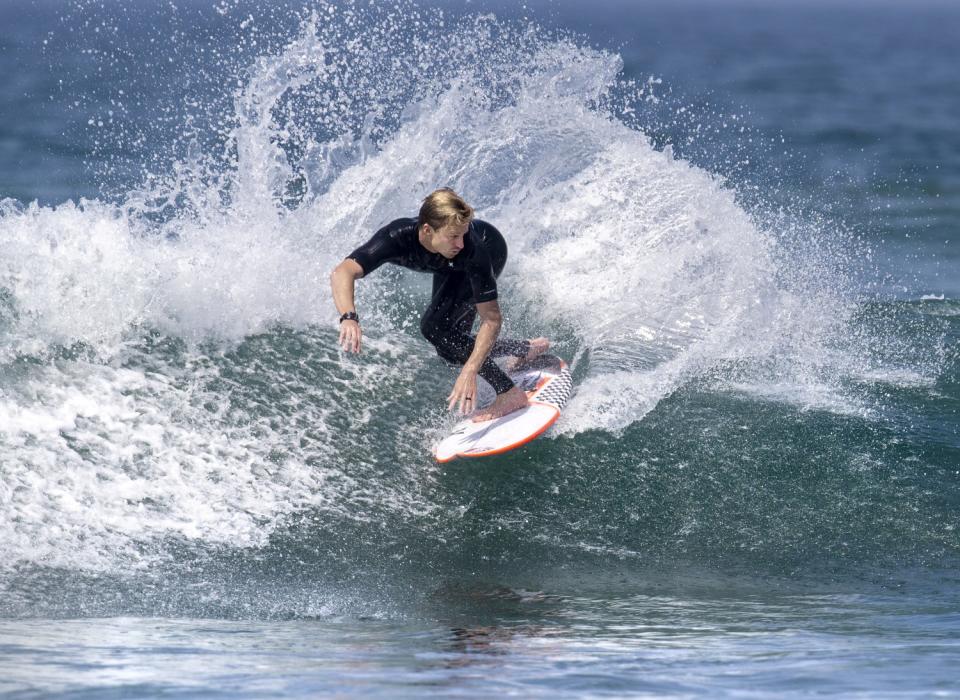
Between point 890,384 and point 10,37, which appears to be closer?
point 890,384

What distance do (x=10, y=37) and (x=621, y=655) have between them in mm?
56049

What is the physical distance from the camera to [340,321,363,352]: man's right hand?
5.54 meters

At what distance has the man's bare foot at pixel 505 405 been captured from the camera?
6953 millimetres

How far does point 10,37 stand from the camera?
52938 millimetres

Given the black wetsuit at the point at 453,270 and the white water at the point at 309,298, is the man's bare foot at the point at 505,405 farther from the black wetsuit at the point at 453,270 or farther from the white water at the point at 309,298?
the white water at the point at 309,298

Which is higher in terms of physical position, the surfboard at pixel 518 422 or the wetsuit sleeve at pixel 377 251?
the wetsuit sleeve at pixel 377 251

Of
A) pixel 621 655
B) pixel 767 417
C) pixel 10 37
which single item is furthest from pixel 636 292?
pixel 10 37

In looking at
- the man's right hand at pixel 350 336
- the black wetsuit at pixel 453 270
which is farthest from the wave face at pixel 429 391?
the man's right hand at pixel 350 336

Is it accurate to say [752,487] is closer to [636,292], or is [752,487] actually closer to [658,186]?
[636,292]

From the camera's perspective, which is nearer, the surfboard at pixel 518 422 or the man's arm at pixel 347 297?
the man's arm at pixel 347 297

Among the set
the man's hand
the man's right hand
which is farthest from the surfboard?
the man's right hand

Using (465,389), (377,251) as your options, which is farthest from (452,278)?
(465,389)

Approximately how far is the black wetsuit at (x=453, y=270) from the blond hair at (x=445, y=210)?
1.03 feet

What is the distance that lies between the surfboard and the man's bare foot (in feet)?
0.09
